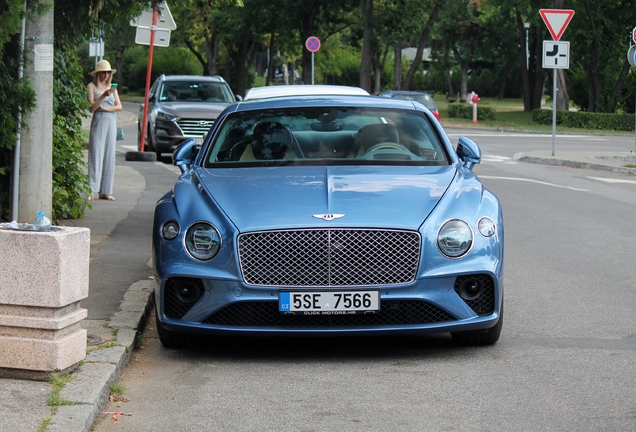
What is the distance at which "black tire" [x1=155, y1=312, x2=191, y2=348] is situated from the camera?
20.3 feet

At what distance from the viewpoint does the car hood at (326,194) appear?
591cm

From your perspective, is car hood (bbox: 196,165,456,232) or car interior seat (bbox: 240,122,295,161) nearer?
car hood (bbox: 196,165,456,232)

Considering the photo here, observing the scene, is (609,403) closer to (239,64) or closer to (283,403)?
(283,403)

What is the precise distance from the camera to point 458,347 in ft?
20.9

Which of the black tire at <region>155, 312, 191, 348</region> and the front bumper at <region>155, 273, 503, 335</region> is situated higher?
the front bumper at <region>155, 273, 503, 335</region>

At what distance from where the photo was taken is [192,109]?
21656 millimetres

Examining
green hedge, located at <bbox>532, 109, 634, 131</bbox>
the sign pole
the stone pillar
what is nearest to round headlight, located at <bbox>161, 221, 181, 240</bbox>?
the stone pillar

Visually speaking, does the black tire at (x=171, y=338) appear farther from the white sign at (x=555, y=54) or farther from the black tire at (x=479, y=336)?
the white sign at (x=555, y=54)

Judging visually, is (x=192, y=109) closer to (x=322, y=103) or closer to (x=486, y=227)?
(x=322, y=103)

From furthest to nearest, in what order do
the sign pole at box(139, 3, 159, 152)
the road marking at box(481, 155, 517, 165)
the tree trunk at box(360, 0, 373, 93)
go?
the tree trunk at box(360, 0, 373, 93)
the road marking at box(481, 155, 517, 165)
the sign pole at box(139, 3, 159, 152)

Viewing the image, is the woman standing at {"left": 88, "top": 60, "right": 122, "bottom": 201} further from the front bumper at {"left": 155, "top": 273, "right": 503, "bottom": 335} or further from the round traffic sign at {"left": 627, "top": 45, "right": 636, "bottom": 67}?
the round traffic sign at {"left": 627, "top": 45, "right": 636, "bottom": 67}

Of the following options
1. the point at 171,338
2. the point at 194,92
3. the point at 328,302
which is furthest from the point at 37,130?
the point at 194,92

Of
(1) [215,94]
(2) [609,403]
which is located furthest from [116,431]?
(1) [215,94]

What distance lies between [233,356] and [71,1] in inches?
153
